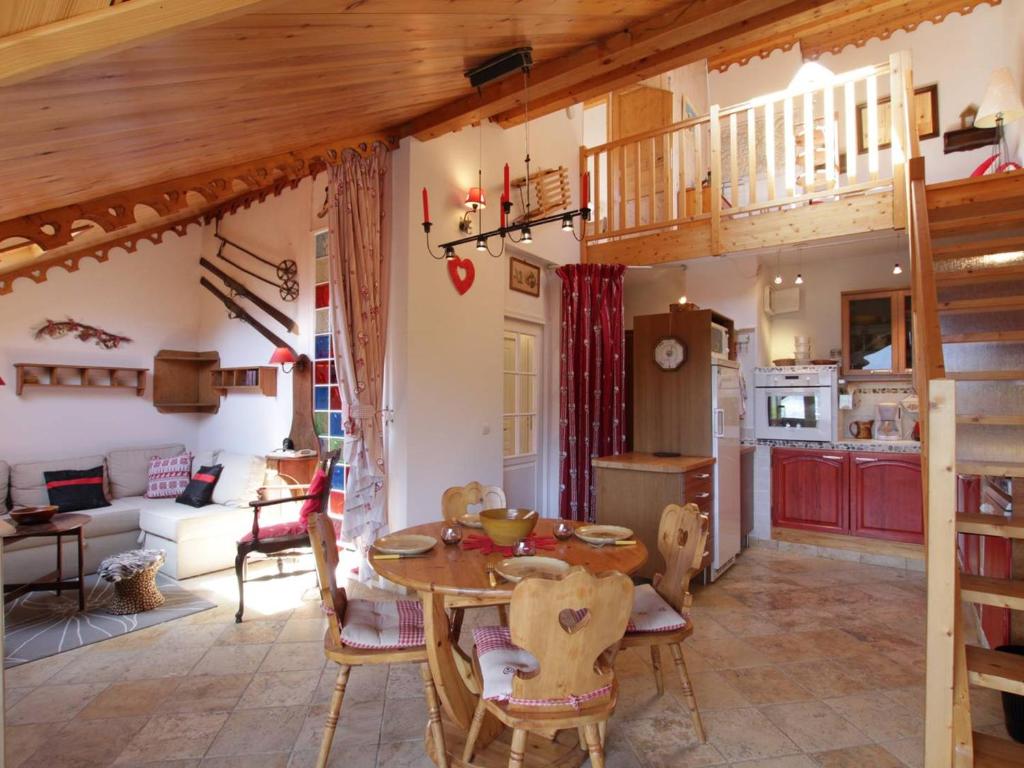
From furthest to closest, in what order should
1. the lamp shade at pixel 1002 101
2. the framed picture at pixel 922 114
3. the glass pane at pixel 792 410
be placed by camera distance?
the framed picture at pixel 922 114, the glass pane at pixel 792 410, the lamp shade at pixel 1002 101

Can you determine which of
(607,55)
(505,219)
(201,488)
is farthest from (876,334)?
(201,488)

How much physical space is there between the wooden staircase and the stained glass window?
3.67 meters

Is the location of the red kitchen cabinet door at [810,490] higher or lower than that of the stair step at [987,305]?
lower

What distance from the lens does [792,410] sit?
199 inches

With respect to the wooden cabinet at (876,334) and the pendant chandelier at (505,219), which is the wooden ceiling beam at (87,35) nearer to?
the pendant chandelier at (505,219)

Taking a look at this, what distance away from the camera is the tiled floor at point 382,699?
2.03 meters

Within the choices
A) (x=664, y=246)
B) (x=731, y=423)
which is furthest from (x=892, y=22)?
(x=731, y=423)

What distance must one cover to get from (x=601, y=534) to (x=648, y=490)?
136 cm

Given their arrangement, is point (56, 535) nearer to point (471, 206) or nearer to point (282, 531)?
point (282, 531)

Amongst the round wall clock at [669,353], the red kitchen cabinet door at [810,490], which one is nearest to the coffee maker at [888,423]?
the red kitchen cabinet door at [810,490]

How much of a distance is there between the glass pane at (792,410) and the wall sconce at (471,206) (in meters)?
3.30

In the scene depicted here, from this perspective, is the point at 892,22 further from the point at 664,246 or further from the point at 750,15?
the point at 750,15

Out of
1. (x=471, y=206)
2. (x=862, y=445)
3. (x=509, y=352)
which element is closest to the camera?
(x=471, y=206)

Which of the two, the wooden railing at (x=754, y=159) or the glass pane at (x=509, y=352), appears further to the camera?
the glass pane at (x=509, y=352)
